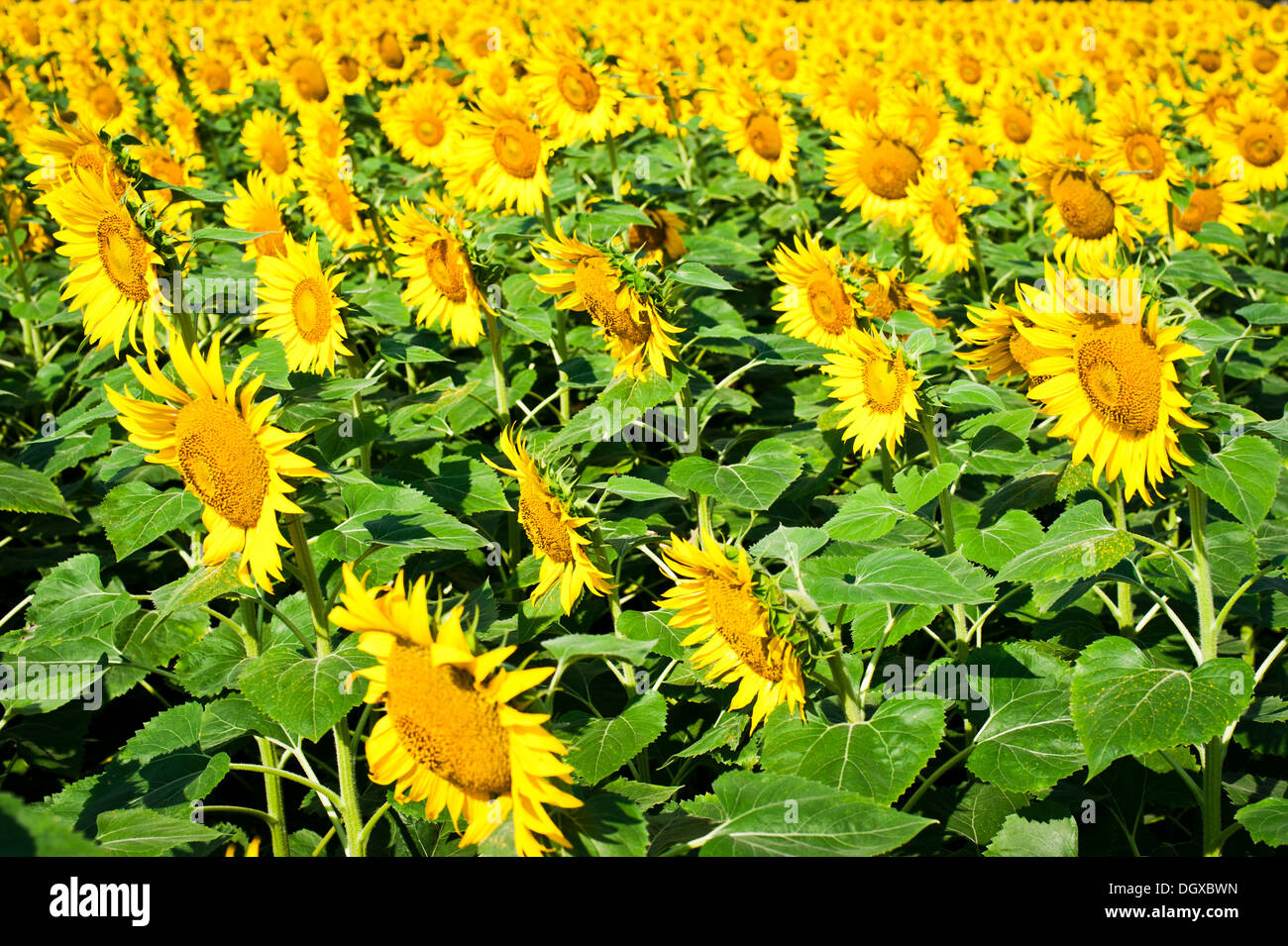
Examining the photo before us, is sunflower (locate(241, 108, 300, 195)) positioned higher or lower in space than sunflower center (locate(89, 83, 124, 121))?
lower

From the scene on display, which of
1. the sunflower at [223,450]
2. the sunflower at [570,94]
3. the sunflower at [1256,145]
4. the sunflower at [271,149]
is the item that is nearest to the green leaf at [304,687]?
the sunflower at [223,450]

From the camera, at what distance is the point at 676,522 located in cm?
402

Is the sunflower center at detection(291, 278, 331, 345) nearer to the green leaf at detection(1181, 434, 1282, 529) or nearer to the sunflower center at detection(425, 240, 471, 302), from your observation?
the sunflower center at detection(425, 240, 471, 302)

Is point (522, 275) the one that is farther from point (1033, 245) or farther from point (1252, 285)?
point (1252, 285)

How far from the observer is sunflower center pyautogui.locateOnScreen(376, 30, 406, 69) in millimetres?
9031

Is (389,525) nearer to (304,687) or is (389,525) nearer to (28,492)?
(304,687)

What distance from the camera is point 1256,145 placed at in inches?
240

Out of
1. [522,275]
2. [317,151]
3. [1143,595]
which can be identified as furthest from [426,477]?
[317,151]

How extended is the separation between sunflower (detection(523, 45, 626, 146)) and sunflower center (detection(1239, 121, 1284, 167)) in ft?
12.8

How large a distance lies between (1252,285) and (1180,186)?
111 centimetres

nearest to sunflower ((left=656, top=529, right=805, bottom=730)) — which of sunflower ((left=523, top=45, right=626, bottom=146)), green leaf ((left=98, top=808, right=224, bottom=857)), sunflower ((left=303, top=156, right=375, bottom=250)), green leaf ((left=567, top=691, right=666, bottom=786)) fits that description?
green leaf ((left=567, top=691, right=666, bottom=786))

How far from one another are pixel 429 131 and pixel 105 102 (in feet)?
10.2

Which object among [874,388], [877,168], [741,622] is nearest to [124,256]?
[741,622]

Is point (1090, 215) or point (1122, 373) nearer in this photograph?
point (1122, 373)
